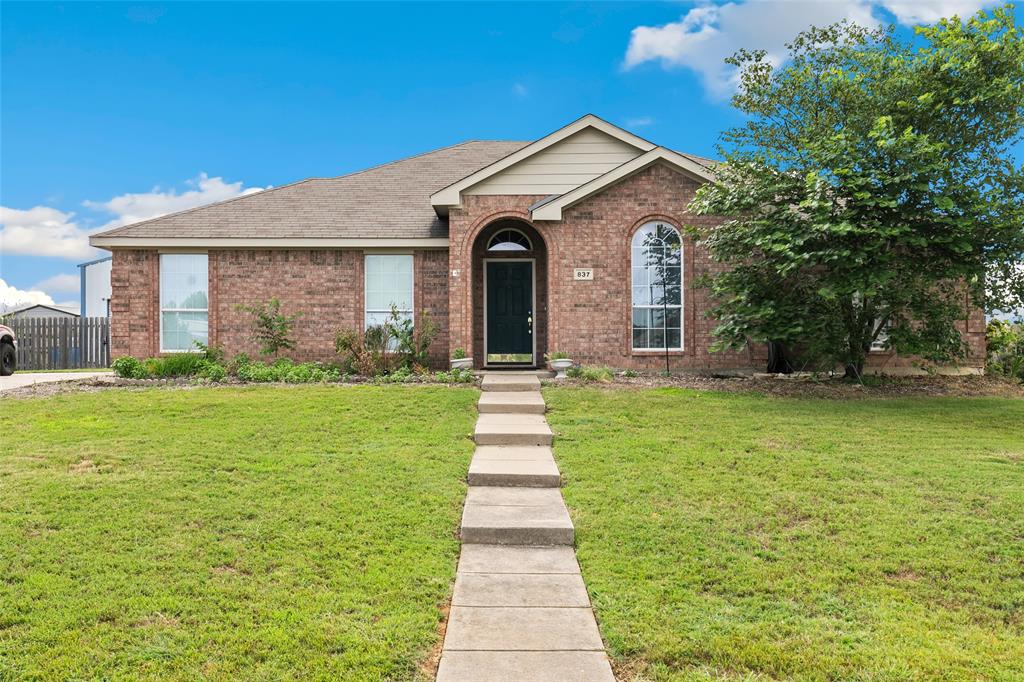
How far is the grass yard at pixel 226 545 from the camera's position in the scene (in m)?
3.68

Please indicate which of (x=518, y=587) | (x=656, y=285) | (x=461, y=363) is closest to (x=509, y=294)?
(x=461, y=363)

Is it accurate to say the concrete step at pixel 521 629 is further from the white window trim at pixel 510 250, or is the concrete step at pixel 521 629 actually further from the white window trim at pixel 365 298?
the white window trim at pixel 510 250

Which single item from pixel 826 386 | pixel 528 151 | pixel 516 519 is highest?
pixel 528 151

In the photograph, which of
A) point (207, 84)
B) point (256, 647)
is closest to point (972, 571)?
point (256, 647)

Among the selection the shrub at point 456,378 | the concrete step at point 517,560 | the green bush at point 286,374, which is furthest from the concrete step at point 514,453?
the green bush at point 286,374

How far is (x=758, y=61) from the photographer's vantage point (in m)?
13.1

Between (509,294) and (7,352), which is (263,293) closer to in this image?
(509,294)

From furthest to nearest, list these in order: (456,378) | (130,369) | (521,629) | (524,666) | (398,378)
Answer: (130,369) < (398,378) < (456,378) < (521,629) < (524,666)

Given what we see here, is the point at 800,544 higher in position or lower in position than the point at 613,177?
lower

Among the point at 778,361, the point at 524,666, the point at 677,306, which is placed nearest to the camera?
the point at 524,666

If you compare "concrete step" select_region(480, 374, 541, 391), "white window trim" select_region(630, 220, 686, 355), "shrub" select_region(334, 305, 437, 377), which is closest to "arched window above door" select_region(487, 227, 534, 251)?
"shrub" select_region(334, 305, 437, 377)

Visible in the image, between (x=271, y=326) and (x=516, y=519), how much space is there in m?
9.55

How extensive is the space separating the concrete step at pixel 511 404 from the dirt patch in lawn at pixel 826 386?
126 cm

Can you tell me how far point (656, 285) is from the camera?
13.1 metres
